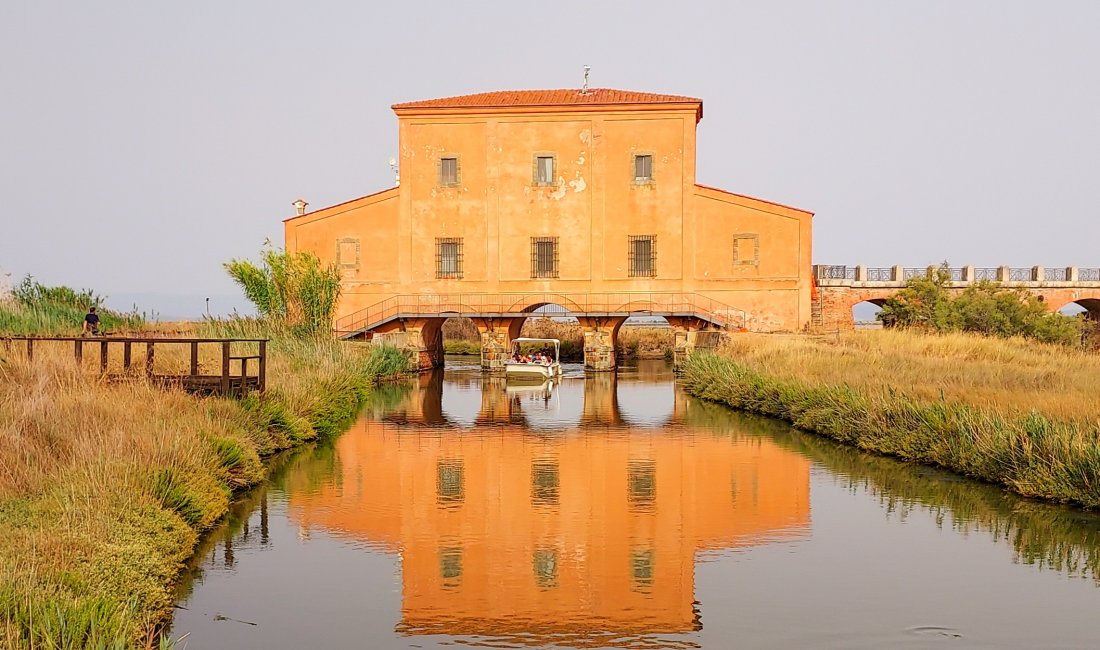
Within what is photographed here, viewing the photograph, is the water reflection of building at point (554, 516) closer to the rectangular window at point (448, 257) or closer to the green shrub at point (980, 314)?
the rectangular window at point (448, 257)

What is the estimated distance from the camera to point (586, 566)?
10.2m

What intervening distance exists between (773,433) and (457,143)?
24940 millimetres

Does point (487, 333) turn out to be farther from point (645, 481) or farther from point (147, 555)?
point (147, 555)

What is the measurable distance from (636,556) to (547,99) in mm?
33998

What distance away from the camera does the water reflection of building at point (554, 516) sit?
29.3 feet

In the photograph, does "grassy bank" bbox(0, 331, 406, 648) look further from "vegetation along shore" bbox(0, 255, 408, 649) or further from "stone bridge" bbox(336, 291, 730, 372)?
"stone bridge" bbox(336, 291, 730, 372)

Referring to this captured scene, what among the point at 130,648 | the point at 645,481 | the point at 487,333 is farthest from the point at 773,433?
the point at 487,333

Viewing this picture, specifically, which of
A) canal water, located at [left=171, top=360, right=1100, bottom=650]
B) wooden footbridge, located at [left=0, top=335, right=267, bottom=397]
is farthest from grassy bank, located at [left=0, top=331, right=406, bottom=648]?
Result: canal water, located at [left=171, top=360, right=1100, bottom=650]

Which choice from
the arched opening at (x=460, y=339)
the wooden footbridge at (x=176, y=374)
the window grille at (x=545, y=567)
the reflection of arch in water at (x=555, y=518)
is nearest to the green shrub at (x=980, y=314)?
the reflection of arch in water at (x=555, y=518)

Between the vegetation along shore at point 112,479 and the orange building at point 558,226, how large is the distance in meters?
19.6

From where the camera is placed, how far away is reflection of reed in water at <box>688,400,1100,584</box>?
10.8 m

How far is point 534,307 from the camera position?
4250 cm

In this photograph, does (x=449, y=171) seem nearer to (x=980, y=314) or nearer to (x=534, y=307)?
(x=534, y=307)

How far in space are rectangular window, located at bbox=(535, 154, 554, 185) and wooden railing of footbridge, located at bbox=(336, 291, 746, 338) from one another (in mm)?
4457
